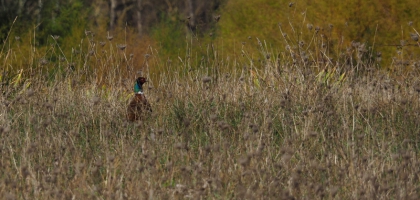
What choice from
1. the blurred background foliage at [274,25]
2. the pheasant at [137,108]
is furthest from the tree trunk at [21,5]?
the pheasant at [137,108]

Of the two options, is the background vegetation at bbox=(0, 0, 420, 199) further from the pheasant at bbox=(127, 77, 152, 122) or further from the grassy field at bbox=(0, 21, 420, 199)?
the pheasant at bbox=(127, 77, 152, 122)

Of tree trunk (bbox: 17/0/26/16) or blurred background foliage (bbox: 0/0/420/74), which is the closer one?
blurred background foliage (bbox: 0/0/420/74)

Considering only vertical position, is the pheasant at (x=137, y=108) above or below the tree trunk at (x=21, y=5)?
above

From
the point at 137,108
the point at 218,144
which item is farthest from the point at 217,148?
the point at 137,108

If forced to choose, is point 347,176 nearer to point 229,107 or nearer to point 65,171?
point 65,171

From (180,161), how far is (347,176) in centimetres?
114

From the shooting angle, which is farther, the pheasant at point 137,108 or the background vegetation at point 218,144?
the pheasant at point 137,108

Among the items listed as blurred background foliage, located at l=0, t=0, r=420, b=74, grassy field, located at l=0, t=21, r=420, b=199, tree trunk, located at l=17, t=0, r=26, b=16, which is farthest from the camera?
tree trunk, located at l=17, t=0, r=26, b=16

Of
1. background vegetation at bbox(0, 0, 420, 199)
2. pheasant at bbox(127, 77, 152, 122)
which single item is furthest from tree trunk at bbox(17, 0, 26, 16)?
pheasant at bbox(127, 77, 152, 122)

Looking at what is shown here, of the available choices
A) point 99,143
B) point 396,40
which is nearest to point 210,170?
point 99,143

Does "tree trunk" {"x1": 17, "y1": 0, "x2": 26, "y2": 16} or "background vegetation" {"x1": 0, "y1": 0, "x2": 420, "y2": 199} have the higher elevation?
"background vegetation" {"x1": 0, "y1": 0, "x2": 420, "y2": 199}

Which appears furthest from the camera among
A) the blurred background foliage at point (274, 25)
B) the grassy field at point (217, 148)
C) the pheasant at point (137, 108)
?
the blurred background foliage at point (274, 25)

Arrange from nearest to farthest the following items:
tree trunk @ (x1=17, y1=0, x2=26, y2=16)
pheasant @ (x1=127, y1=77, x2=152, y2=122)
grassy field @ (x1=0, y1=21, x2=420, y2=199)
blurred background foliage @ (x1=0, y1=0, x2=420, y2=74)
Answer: grassy field @ (x1=0, y1=21, x2=420, y2=199) → pheasant @ (x1=127, y1=77, x2=152, y2=122) → blurred background foliage @ (x1=0, y1=0, x2=420, y2=74) → tree trunk @ (x1=17, y1=0, x2=26, y2=16)

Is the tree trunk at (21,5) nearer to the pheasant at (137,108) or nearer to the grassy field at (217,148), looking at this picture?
the grassy field at (217,148)
